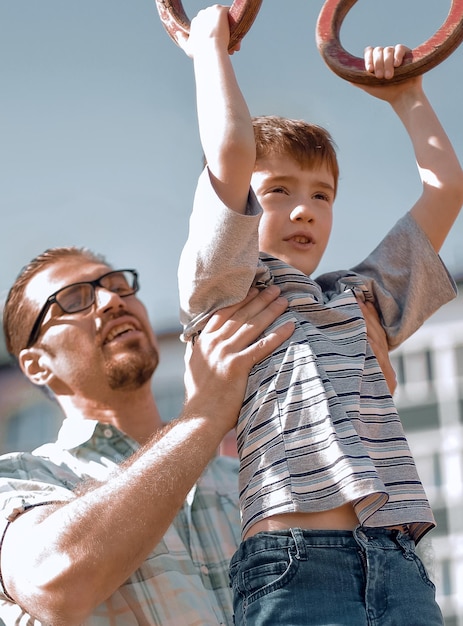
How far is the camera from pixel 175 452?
3.14 metres

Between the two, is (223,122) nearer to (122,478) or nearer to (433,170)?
(433,170)

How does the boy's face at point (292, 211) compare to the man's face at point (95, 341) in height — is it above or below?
above

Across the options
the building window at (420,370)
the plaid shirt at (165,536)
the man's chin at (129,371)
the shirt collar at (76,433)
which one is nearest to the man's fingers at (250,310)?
the plaid shirt at (165,536)

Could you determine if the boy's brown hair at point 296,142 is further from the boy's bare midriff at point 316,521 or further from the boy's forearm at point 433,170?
the boy's bare midriff at point 316,521

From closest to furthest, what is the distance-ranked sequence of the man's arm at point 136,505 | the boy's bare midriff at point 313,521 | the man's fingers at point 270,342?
the boy's bare midriff at point 313,521
the man's fingers at point 270,342
the man's arm at point 136,505

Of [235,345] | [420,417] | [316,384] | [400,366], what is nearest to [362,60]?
[235,345]

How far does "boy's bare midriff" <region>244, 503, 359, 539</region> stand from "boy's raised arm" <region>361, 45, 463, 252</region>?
935 mm

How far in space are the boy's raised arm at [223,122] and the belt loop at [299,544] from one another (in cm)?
83

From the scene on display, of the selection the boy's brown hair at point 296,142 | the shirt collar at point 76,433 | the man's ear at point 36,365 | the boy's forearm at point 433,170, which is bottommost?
the shirt collar at point 76,433

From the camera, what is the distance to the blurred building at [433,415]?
22.5 meters

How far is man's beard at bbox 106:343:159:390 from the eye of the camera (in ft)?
13.9

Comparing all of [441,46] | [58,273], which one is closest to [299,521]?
[441,46]

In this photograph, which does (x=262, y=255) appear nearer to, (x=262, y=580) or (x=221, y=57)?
(x=221, y=57)

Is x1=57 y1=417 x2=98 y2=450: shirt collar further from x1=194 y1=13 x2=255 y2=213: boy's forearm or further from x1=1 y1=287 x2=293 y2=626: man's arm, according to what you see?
x1=194 y1=13 x2=255 y2=213: boy's forearm
